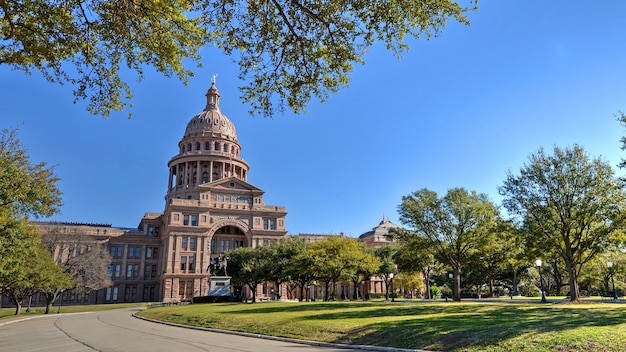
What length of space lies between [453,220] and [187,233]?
56.0 m

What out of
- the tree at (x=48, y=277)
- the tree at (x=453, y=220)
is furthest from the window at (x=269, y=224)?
the tree at (x=453, y=220)

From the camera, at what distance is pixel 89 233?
8431cm

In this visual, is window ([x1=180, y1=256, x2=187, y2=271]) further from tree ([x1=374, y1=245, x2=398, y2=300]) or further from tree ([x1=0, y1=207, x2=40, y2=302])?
tree ([x1=0, y1=207, x2=40, y2=302])

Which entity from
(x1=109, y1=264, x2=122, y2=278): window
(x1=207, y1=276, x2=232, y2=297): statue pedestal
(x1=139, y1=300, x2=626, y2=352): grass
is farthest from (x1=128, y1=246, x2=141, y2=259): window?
(x1=139, y1=300, x2=626, y2=352): grass

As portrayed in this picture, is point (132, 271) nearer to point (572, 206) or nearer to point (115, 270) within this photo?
point (115, 270)

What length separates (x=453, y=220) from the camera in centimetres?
3834

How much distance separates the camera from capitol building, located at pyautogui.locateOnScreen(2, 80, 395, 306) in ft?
255

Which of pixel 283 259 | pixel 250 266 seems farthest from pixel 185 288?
pixel 283 259

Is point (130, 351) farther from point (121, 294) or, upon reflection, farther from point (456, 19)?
point (121, 294)

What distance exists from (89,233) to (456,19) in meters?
90.4

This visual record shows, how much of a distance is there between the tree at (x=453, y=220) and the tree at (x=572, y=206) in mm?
4783

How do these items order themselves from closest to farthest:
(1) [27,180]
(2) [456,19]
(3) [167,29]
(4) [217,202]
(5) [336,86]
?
1. (2) [456,19]
2. (3) [167,29]
3. (5) [336,86]
4. (1) [27,180]
5. (4) [217,202]

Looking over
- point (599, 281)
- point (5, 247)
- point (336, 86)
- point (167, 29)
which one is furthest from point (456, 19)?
point (599, 281)

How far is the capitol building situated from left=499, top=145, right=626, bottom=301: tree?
50.6m
